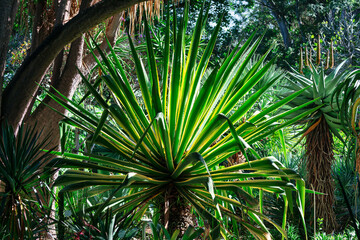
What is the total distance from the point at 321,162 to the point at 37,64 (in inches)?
126

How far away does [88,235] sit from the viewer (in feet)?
7.98

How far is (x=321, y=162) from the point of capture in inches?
187

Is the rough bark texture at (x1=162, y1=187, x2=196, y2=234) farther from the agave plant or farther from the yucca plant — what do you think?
the yucca plant

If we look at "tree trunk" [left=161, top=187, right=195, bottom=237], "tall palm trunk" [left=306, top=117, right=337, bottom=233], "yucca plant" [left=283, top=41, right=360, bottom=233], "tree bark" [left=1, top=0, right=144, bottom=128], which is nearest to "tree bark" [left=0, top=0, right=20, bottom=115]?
"tree bark" [left=1, top=0, right=144, bottom=128]

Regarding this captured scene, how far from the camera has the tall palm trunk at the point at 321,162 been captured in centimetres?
471

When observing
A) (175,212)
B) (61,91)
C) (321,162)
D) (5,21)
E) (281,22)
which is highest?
(281,22)

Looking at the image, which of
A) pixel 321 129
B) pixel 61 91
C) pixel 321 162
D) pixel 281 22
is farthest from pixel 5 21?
pixel 281 22

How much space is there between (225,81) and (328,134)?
83.4 inches

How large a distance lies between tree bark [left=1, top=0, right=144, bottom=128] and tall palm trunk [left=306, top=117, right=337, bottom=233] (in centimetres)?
281

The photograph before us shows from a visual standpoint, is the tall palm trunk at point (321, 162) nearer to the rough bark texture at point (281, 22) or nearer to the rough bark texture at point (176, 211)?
the rough bark texture at point (176, 211)

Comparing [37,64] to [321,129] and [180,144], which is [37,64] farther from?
[321,129]

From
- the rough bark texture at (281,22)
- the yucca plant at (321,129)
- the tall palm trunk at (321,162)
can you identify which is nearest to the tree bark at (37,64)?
the yucca plant at (321,129)

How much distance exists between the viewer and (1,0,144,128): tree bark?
312 cm

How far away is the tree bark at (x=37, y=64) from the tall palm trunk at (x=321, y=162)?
2.81m
